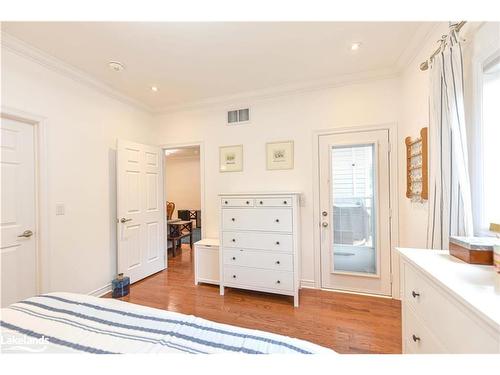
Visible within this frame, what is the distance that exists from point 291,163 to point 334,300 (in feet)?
5.78

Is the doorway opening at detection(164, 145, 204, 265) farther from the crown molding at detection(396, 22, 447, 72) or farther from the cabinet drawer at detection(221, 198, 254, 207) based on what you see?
the crown molding at detection(396, 22, 447, 72)

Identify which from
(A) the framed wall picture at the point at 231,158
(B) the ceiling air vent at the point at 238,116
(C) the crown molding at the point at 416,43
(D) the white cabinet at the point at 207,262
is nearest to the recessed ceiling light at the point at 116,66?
(B) the ceiling air vent at the point at 238,116

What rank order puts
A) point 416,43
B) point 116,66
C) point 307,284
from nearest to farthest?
point 416,43 → point 116,66 → point 307,284

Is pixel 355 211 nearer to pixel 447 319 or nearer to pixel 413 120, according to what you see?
pixel 413 120

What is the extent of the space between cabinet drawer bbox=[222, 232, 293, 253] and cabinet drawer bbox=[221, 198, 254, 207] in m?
0.35

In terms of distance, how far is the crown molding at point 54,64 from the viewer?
1890 millimetres

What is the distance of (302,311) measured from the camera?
226 centimetres

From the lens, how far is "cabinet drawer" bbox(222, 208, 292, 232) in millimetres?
2428

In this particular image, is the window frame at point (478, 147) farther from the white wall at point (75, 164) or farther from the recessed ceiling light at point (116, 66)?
the white wall at point (75, 164)

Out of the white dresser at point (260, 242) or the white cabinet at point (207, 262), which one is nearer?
the white dresser at point (260, 242)

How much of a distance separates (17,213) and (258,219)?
238 centimetres

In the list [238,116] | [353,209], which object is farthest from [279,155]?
[353,209]

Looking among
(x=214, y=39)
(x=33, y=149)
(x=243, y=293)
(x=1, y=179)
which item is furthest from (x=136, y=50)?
(x=243, y=293)

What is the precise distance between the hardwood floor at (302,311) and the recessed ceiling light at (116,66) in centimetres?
273
